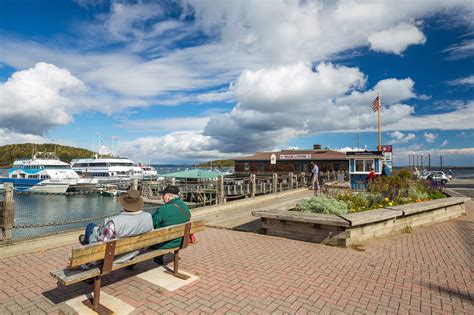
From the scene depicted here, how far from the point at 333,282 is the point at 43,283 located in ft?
14.4

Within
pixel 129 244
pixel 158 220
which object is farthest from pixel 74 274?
pixel 158 220

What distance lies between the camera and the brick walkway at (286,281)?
365 centimetres

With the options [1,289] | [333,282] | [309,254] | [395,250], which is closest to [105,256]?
[1,289]

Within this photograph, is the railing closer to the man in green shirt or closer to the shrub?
the shrub

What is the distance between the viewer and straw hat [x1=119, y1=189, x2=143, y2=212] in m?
3.87

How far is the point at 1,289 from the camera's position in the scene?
4117 millimetres

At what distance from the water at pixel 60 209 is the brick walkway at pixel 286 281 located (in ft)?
56.9

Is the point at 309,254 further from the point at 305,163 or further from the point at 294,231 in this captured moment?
the point at 305,163

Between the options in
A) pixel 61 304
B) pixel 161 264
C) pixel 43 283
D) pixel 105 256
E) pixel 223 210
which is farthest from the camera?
pixel 223 210

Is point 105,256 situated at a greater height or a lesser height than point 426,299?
greater

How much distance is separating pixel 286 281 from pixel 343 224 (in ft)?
7.25

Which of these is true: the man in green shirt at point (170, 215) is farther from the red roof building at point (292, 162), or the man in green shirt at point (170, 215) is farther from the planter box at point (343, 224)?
the red roof building at point (292, 162)

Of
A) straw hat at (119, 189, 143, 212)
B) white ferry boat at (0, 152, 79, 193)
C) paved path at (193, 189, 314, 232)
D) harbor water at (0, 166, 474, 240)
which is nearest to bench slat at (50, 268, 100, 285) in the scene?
straw hat at (119, 189, 143, 212)

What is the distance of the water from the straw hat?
1852cm
